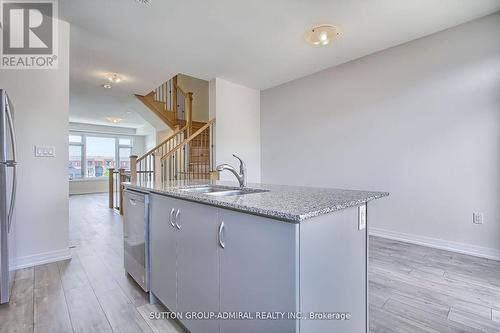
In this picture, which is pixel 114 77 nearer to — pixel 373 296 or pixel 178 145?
pixel 178 145

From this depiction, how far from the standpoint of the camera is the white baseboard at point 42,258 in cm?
244

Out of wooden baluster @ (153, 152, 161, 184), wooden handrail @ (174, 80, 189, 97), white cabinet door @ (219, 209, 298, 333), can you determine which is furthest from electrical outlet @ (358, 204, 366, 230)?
wooden handrail @ (174, 80, 189, 97)

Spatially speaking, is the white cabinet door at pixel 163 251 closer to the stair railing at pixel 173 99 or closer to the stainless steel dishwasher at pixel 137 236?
the stainless steel dishwasher at pixel 137 236

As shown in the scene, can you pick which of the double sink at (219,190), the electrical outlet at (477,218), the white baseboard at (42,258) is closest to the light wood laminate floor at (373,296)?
the white baseboard at (42,258)

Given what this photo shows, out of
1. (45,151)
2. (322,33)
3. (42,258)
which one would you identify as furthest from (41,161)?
(322,33)

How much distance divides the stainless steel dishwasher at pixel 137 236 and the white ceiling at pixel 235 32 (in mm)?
1927

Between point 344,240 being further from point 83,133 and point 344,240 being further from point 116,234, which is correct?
point 83,133

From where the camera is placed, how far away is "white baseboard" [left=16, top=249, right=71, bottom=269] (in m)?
2.44

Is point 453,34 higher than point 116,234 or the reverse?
higher

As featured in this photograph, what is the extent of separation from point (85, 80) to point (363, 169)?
5057 mm

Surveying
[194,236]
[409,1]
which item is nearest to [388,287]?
→ [194,236]

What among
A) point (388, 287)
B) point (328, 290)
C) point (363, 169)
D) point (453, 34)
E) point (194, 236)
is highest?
point (453, 34)

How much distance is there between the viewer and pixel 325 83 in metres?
4.08

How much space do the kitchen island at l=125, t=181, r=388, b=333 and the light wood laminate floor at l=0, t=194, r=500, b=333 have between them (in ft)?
1.46
